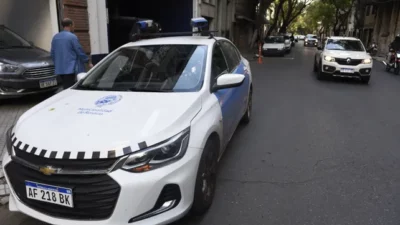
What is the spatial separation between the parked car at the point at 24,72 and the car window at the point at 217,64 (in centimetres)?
385

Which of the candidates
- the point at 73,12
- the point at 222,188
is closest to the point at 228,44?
the point at 222,188

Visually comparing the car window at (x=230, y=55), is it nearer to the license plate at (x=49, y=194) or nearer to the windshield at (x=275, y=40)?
the license plate at (x=49, y=194)

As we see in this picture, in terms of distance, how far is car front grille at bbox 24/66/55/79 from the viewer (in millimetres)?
6305

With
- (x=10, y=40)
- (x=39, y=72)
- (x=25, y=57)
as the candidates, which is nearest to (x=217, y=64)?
(x=39, y=72)

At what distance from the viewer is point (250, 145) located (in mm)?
5008

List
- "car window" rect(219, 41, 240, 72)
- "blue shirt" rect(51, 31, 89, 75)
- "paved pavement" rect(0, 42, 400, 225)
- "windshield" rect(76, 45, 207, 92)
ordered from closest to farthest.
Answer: "paved pavement" rect(0, 42, 400, 225)
"windshield" rect(76, 45, 207, 92)
"car window" rect(219, 41, 240, 72)
"blue shirt" rect(51, 31, 89, 75)

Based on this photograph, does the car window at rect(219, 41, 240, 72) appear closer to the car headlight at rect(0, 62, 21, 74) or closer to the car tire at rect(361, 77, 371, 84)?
the car headlight at rect(0, 62, 21, 74)

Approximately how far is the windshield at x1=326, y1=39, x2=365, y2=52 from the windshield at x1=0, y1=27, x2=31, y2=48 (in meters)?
9.48

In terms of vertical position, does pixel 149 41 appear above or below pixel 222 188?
above

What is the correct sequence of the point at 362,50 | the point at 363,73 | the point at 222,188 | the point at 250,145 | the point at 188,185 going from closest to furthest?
1. the point at 188,185
2. the point at 222,188
3. the point at 250,145
4. the point at 363,73
5. the point at 362,50

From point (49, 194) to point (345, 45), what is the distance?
38.2 ft

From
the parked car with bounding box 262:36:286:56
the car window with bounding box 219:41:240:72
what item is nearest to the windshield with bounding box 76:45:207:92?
the car window with bounding box 219:41:240:72

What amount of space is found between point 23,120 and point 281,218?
2459 millimetres

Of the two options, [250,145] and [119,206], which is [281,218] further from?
[250,145]
